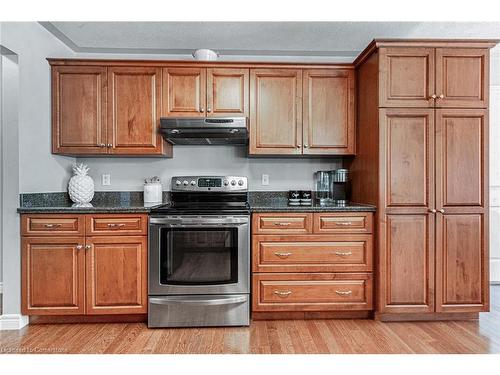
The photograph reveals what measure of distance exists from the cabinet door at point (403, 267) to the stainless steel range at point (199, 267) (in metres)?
1.01

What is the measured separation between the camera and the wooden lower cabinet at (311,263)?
2547 millimetres

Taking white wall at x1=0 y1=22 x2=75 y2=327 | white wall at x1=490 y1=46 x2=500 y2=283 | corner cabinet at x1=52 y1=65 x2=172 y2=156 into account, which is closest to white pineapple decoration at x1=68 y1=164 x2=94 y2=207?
corner cabinet at x1=52 y1=65 x2=172 y2=156

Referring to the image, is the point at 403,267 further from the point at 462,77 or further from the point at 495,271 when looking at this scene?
the point at 495,271

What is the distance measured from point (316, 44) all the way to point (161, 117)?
5.17 feet

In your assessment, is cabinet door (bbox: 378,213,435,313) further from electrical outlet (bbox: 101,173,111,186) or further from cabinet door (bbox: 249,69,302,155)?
electrical outlet (bbox: 101,173,111,186)

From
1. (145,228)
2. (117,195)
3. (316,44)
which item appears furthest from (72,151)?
(316,44)

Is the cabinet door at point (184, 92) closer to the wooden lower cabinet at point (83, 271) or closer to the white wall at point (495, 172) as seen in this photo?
the wooden lower cabinet at point (83, 271)

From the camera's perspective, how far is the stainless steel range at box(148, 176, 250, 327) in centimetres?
246

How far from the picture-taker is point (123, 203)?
3166mm

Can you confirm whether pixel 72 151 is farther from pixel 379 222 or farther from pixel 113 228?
pixel 379 222

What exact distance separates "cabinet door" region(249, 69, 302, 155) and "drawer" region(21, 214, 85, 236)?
1.48 m

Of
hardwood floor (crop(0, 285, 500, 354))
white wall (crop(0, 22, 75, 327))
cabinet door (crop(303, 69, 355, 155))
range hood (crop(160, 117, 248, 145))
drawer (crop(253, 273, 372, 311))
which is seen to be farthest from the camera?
cabinet door (crop(303, 69, 355, 155))

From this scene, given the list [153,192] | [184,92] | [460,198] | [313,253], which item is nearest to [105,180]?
[153,192]

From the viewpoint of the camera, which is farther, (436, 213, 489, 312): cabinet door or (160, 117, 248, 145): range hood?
(160, 117, 248, 145): range hood
